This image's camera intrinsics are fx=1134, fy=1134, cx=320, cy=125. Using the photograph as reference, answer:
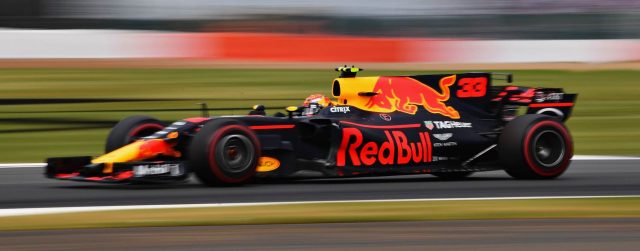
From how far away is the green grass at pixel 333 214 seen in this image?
7.36m

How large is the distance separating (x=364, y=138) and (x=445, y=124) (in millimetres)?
883

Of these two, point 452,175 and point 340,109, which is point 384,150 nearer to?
point 340,109

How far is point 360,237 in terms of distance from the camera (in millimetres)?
6648

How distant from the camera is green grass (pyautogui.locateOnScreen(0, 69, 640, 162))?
623 inches

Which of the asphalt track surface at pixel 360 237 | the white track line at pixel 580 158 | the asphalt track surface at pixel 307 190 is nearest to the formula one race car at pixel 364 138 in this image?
the asphalt track surface at pixel 307 190

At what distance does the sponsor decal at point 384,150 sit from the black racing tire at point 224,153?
38.8 inches

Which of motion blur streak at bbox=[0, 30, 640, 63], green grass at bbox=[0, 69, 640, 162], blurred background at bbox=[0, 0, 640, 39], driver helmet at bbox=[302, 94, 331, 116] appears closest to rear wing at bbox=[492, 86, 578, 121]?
driver helmet at bbox=[302, 94, 331, 116]

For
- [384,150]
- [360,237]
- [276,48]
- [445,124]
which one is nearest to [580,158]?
[445,124]

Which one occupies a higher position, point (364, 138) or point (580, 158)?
point (364, 138)

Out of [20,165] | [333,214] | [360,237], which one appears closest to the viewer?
[360,237]

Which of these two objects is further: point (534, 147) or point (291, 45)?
point (291, 45)

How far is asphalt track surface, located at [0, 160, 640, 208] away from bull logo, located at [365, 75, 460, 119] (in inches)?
26.6

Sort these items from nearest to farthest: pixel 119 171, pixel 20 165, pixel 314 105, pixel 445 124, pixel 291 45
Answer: pixel 119 171
pixel 314 105
pixel 445 124
pixel 20 165
pixel 291 45

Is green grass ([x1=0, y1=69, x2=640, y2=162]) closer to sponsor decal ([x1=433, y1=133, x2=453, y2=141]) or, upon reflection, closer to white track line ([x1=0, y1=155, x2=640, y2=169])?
white track line ([x1=0, y1=155, x2=640, y2=169])
